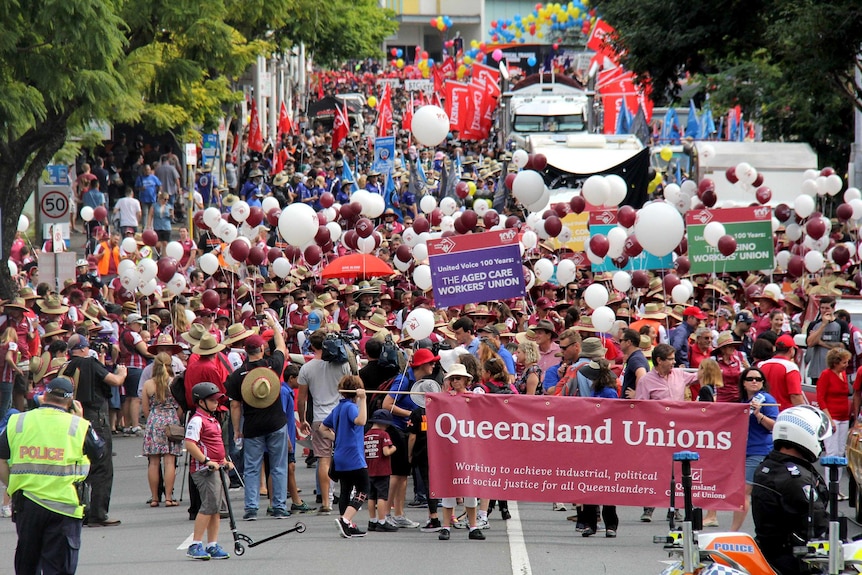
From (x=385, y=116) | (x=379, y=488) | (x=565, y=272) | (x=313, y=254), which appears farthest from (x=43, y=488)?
(x=385, y=116)

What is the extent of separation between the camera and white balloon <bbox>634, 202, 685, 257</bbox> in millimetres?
18625

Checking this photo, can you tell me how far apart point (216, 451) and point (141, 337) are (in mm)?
6516

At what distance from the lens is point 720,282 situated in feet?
68.6

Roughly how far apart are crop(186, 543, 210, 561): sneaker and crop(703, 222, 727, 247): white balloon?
36.3 feet

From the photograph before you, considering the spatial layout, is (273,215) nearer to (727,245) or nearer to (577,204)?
(577,204)

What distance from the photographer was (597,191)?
22.0m

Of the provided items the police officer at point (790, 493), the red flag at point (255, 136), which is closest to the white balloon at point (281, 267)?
the police officer at point (790, 493)

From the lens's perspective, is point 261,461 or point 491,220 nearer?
point 261,461

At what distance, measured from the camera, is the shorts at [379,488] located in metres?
12.1

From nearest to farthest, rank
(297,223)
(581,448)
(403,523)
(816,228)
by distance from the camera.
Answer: (581,448), (403,523), (297,223), (816,228)

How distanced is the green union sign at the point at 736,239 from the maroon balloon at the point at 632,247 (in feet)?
3.22

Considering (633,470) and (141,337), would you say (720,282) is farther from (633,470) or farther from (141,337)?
(633,470)

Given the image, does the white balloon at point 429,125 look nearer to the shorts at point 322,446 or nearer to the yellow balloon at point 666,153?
the shorts at point 322,446

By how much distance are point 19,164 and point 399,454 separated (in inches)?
488
